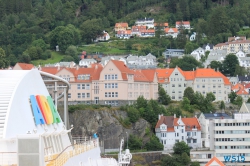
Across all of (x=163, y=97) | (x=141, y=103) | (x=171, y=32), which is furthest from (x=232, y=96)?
(x=171, y=32)

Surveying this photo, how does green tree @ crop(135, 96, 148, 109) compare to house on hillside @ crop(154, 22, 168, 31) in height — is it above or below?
below

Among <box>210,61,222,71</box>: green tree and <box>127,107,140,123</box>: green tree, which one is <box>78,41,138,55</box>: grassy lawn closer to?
<box>210,61,222,71</box>: green tree

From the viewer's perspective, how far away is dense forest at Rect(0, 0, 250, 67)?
149 metres

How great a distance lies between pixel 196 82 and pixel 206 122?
18.7 m

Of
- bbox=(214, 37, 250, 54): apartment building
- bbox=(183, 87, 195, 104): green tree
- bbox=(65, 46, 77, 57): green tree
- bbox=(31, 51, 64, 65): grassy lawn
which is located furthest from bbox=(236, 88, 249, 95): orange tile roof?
bbox=(214, 37, 250, 54): apartment building

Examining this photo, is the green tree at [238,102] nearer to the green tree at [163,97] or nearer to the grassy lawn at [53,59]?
the green tree at [163,97]

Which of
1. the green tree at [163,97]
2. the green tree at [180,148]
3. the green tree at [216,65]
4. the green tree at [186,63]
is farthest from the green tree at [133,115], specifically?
the green tree at [216,65]

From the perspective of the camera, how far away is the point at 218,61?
459ft

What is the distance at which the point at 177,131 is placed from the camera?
96375 millimetres

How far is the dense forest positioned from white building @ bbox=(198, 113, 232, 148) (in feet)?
143

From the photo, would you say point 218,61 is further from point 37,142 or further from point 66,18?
point 37,142

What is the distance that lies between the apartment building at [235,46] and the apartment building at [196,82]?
46777 millimetres

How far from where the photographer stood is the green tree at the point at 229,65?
453 ft

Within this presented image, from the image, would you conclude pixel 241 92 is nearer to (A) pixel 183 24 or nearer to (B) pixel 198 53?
(B) pixel 198 53
